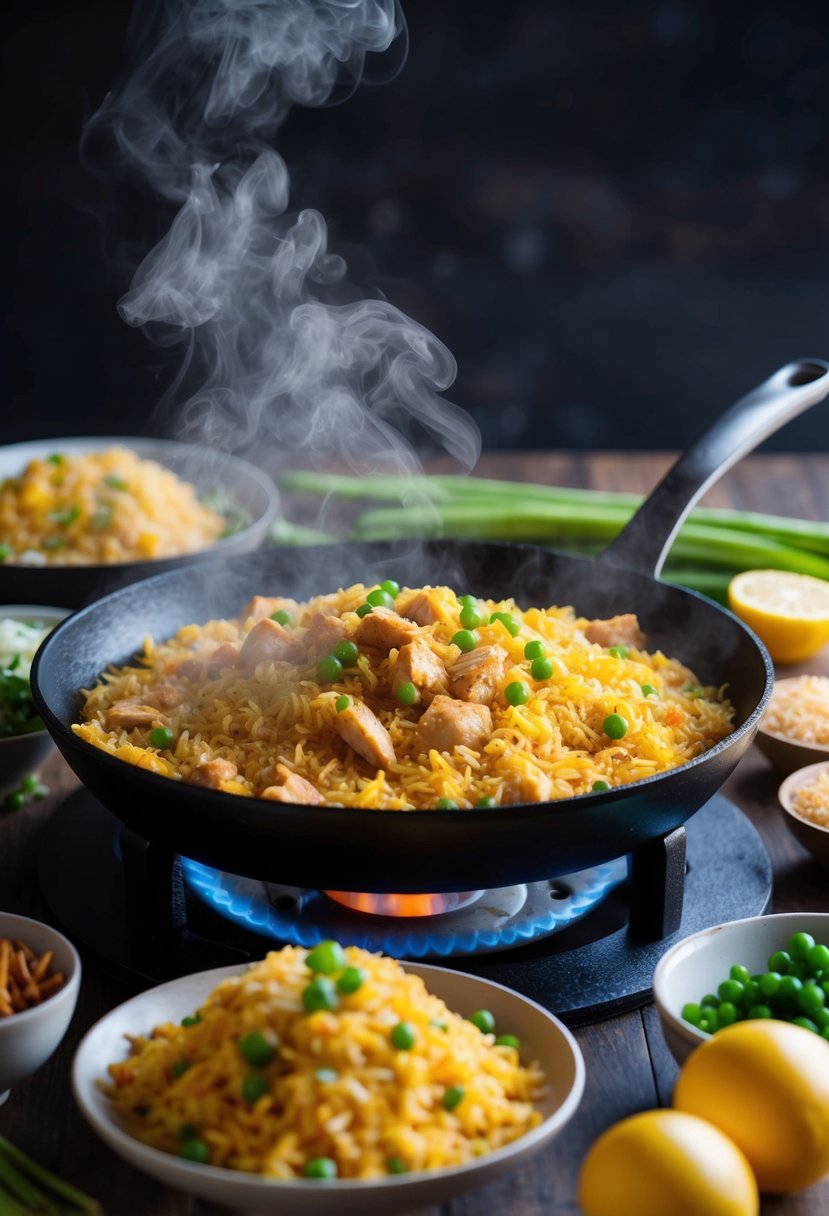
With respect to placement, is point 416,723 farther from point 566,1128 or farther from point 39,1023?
point 39,1023

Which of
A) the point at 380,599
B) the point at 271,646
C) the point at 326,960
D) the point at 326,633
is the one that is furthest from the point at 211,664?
the point at 326,960

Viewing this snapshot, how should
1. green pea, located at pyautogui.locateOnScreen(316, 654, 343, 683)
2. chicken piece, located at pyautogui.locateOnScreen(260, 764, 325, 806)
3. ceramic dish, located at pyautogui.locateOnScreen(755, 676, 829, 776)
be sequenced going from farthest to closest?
ceramic dish, located at pyautogui.locateOnScreen(755, 676, 829, 776), green pea, located at pyautogui.locateOnScreen(316, 654, 343, 683), chicken piece, located at pyautogui.locateOnScreen(260, 764, 325, 806)

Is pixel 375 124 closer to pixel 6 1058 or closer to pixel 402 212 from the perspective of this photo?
pixel 402 212

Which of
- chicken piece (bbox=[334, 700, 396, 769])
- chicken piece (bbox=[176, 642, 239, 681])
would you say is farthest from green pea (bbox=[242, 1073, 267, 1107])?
chicken piece (bbox=[176, 642, 239, 681])

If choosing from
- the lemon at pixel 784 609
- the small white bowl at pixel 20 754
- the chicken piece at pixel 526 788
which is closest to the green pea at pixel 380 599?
the chicken piece at pixel 526 788

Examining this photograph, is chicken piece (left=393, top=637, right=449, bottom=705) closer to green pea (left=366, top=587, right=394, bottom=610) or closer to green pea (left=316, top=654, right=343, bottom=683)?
green pea (left=316, top=654, right=343, bottom=683)

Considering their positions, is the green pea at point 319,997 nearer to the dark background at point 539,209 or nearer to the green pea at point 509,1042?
the green pea at point 509,1042

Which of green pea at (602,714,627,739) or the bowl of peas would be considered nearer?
the bowl of peas
